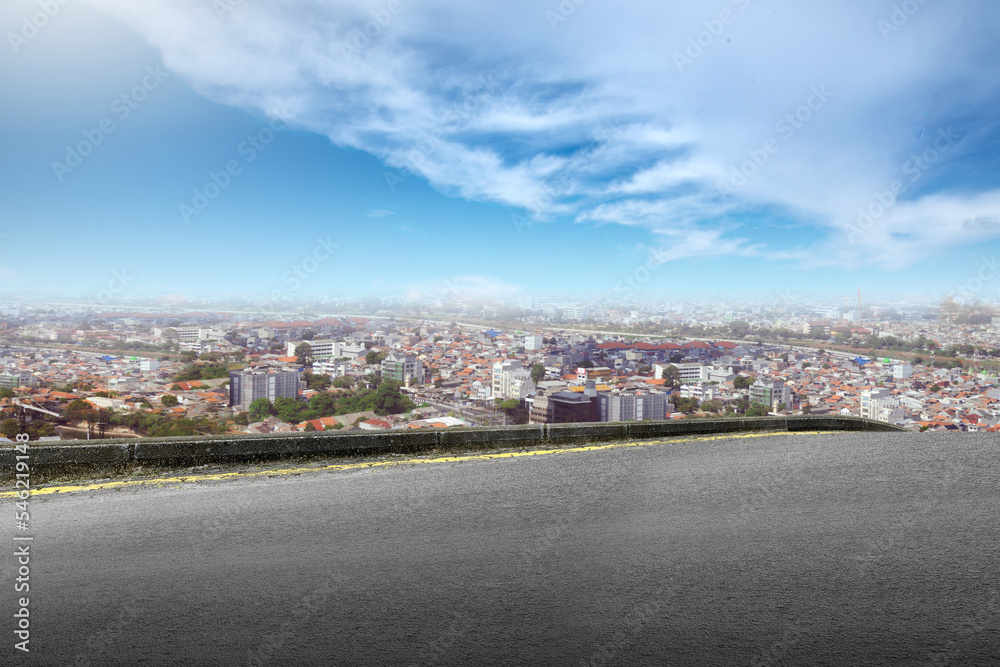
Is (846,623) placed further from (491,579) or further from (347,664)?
(347,664)

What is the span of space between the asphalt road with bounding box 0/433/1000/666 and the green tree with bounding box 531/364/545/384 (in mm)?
5347

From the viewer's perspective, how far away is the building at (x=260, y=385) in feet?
27.9

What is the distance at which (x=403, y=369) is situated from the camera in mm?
10945

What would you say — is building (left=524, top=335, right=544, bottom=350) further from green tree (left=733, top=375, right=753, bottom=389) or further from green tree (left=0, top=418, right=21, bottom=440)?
green tree (left=0, top=418, right=21, bottom=440)

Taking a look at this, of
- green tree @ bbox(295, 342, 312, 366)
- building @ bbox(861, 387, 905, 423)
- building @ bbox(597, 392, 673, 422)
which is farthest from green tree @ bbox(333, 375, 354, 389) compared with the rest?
building @ bbox(861, 387, 905, 423)

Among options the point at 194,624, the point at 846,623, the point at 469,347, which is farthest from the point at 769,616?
the point at 469,347

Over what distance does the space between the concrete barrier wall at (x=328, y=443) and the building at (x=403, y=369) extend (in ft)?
12.2

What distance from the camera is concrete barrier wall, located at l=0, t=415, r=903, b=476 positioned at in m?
5.31

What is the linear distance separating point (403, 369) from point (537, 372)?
9.08 feet

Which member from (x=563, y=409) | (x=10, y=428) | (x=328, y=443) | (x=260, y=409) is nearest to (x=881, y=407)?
(x=563, y=409)

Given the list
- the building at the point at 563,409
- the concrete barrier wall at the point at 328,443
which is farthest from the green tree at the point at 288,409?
the building at the point at 563,409

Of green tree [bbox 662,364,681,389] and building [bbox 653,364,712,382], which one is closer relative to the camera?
green tree [bbox 662,364,681,389]

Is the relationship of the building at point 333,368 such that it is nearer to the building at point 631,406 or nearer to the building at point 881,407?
the building at point 631,406

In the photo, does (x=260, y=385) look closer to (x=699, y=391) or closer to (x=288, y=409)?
(x=288, y=409)
